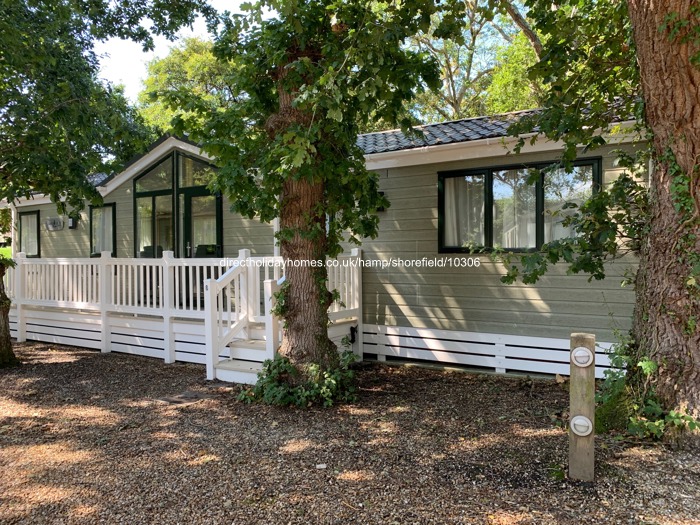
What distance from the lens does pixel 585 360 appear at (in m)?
3.12

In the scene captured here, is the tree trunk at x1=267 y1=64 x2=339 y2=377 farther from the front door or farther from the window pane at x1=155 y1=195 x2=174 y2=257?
the window pane at x1=155 y1=195 x2=174 y2=257

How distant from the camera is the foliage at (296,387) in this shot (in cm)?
499

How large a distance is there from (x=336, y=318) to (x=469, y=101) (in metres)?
17.5

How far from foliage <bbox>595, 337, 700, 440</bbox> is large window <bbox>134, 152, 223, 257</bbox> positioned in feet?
21.6

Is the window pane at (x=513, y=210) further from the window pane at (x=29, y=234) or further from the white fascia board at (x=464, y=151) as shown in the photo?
the window pane at (x=29, y=234)

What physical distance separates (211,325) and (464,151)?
12.2 ft

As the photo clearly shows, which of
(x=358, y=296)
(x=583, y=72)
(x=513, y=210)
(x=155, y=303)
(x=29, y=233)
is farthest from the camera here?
(x=29, y=233)

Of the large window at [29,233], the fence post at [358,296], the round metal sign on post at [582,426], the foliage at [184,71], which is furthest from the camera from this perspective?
the foliage at [184,71]

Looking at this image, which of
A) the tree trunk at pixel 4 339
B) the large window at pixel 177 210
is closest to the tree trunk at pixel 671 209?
the large window at pixel 177 210

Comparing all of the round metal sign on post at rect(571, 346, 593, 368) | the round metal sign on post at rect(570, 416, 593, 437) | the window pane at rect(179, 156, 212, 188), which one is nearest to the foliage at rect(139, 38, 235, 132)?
the window pane at rect(179, 156, 212, 188)

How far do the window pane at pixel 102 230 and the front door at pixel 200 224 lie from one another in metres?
2.22

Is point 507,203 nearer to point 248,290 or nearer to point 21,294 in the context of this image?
point 248,290

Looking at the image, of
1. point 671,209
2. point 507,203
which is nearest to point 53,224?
point 507,203

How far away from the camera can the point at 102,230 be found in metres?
10.8
